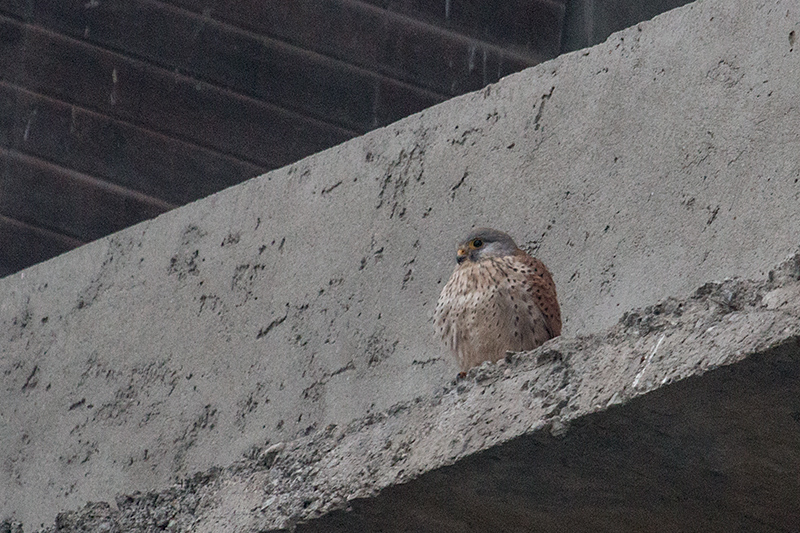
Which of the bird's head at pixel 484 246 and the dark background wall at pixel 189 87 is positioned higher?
the dark background wall at pixel 189 87

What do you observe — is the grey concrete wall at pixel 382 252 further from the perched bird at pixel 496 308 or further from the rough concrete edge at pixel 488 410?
the rough concrete edge at pixel 488 410

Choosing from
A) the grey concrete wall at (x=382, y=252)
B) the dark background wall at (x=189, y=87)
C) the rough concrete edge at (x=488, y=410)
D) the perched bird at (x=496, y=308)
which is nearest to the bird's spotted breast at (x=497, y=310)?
the perched bird at (x=496, y=308)

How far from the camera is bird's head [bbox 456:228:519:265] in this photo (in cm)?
336

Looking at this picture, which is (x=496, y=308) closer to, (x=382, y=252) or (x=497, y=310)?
(x=497, y=310)

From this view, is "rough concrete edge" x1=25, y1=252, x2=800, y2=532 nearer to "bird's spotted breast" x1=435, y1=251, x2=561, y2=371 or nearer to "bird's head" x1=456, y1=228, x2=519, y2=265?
"bird's spotted breast" x1=435, y1=251, x2=561, y2=371

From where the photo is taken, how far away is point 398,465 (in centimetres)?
236

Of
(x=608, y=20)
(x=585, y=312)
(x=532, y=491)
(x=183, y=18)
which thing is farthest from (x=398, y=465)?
(x=608, y=20)

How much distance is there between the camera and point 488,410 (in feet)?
7.60

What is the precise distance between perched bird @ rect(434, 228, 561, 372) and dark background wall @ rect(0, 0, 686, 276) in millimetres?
2429

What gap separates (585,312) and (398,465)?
3.85 feet

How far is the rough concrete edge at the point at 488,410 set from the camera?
205 cm

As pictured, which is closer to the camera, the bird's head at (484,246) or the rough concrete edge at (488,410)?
the rough concrete edge at (488,410)

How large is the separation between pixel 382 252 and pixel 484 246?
53cm

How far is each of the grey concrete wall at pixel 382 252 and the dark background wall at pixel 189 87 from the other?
2.63 ft
